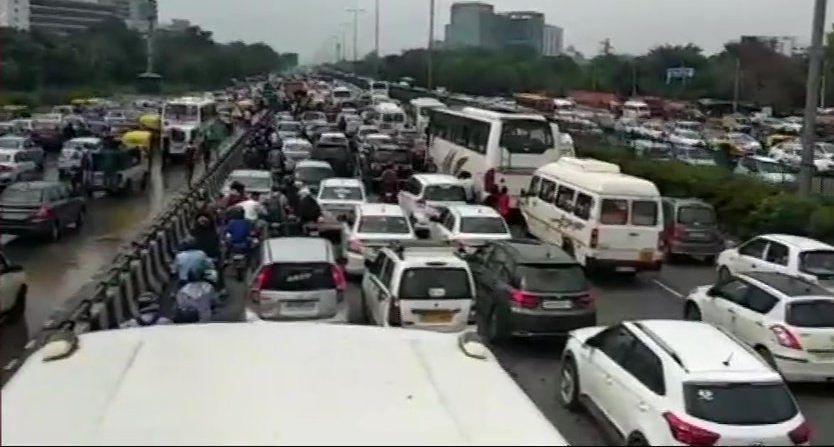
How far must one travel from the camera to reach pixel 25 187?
79.8 ft

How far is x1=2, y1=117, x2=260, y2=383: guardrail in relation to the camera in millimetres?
13656

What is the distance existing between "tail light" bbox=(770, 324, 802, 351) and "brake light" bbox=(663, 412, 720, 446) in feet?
15.5

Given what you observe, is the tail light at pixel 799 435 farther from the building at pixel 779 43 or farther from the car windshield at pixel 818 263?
the building at pixel 779 43

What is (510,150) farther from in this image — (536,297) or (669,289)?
(536,297)

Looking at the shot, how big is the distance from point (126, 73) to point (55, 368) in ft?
373

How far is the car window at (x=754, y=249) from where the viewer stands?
65.3 feet

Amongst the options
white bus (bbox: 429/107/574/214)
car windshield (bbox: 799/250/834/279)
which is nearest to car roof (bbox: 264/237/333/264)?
car windshield (bbox: 799/250/834/279)

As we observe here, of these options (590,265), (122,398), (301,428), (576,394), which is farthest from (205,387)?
(590,265)

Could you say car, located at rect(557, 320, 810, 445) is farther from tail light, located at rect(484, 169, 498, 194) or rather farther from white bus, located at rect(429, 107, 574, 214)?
tail light, located at rect(484, 169, 498, 194)

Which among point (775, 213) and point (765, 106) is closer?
point (775, 213)

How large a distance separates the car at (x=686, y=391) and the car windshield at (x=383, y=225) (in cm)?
906

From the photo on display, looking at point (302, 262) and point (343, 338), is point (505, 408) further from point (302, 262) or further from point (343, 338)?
point (302, 262)

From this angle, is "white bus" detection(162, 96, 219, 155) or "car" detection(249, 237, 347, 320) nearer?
"car" detection(249, 237, 347, 320)

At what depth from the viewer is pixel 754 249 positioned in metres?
20.2
